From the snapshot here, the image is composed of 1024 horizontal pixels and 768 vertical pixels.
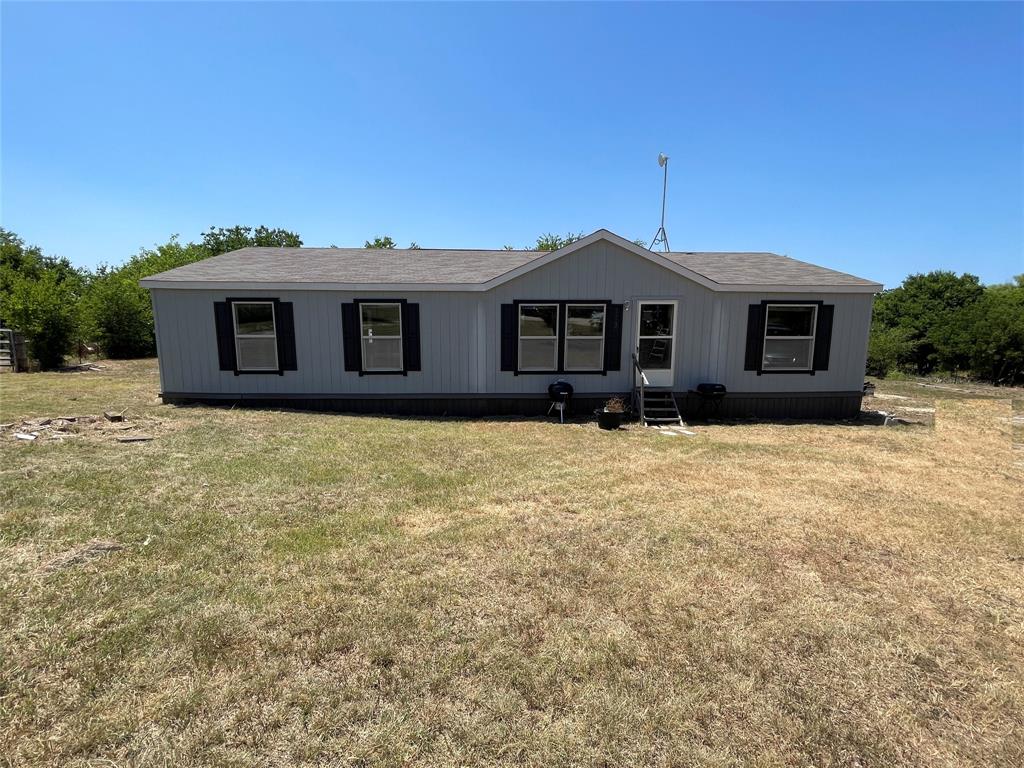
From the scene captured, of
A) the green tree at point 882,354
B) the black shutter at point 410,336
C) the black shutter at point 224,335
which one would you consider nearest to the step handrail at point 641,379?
the black shutter at point 410,336

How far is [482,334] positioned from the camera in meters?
10.2

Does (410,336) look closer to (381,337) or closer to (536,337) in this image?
(381,337)

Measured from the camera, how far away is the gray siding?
9.94 m

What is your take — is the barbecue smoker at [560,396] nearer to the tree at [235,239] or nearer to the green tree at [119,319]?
the green tree at [119,319]

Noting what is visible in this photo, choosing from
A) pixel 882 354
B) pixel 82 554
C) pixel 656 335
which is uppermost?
pixel 656 335

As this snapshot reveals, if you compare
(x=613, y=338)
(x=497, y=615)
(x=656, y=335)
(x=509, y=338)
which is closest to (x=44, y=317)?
(x=509, y=338)

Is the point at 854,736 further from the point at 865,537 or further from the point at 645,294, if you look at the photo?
the point at 645,294

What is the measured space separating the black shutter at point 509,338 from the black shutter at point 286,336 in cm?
412

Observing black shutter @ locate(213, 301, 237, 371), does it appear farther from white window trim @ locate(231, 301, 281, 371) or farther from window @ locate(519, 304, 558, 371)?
window @ locate(519, 304, 558, 371)

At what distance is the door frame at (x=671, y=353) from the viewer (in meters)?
10.2

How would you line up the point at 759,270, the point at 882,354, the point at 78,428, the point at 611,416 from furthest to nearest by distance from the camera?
the point at 882,354, the point at 759,270, the point at 611,416, the point at 78,428

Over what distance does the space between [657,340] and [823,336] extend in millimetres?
3428

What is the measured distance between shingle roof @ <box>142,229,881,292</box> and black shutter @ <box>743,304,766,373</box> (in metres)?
0.55

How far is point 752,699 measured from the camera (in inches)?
104
